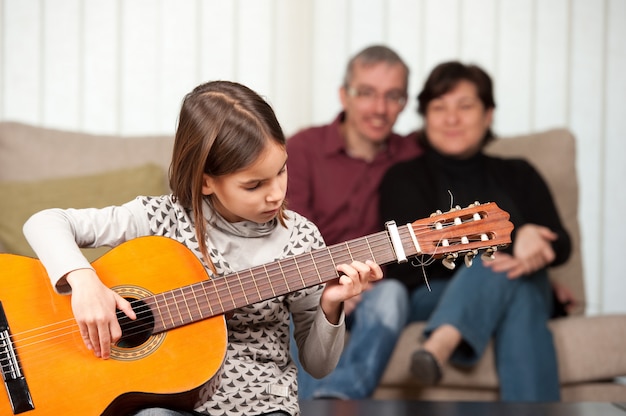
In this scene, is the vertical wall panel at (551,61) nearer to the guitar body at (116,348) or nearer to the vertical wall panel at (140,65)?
the vertical wall panel at (140,65)

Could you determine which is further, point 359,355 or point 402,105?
point 402,105

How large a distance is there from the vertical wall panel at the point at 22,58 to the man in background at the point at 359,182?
102 centimetres

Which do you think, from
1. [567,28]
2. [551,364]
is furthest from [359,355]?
[567,28]

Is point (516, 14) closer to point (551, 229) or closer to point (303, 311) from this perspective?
point (551, 229)

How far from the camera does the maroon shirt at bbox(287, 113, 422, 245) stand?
2.17m

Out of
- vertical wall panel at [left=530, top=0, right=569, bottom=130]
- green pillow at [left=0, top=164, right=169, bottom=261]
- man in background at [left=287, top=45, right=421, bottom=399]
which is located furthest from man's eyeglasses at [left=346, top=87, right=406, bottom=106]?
vertical wall panel at [left=530, top=0, right=569, bottom=130]

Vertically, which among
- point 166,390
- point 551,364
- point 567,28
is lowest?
point 551,364

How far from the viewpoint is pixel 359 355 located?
1992 mm

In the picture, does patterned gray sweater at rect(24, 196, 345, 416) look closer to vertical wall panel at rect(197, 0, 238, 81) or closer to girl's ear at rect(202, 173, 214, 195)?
girl's ear at rect(202, 173, 214, 195)

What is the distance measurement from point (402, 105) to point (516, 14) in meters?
0.88

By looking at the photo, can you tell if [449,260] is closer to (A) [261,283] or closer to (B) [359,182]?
(A) [261,283]

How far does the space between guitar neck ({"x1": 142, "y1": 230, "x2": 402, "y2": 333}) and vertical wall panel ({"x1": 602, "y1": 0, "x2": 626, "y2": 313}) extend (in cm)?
217

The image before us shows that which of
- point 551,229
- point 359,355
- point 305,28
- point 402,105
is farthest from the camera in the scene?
point 305,28

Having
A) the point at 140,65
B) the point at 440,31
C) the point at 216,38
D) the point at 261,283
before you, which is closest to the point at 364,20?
the point at 440,31
